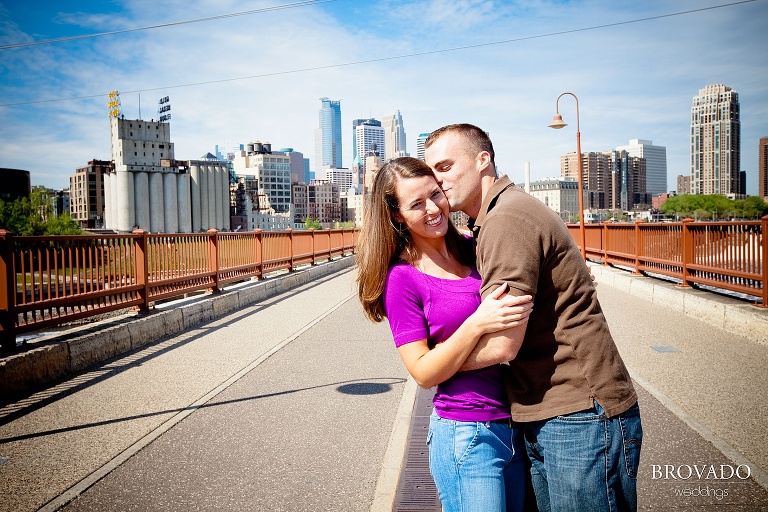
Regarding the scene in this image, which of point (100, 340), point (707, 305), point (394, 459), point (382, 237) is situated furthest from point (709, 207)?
point (382, 237)

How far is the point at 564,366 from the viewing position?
2047 millimetres

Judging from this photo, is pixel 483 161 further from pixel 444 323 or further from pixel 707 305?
pixel 707 305

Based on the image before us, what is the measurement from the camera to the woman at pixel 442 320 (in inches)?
81.7

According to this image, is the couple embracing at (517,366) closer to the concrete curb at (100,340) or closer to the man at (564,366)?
the man at (564,366)

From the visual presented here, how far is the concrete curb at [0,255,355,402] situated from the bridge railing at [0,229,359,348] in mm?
246

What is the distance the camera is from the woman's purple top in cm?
217

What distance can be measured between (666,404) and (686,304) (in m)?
6.21

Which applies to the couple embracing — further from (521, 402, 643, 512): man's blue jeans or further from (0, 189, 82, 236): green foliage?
(0, 189, 82, 236): green foliage

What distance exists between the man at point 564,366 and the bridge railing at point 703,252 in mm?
8233

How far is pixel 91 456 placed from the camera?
15.4 ft

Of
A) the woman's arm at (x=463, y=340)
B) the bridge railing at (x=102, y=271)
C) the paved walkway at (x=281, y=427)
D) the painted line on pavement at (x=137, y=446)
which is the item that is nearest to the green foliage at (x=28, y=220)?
the bridge railing at (x=102, y=271)

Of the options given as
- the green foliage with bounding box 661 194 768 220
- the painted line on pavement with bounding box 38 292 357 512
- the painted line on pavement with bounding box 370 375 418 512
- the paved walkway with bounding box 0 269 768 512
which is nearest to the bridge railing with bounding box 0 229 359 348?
the paved walkway with bounding box 0 269 768 512

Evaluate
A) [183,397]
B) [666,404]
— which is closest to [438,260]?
[666,404]

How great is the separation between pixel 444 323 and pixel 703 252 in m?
11.1
